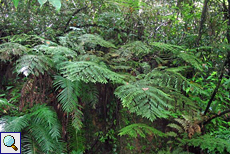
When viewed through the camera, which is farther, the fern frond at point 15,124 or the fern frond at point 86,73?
the fern frond at point 15,124

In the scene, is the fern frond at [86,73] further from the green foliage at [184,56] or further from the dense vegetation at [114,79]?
the green foliage at [184,56]

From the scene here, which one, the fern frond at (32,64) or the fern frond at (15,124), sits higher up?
the fern frond at (32,64)

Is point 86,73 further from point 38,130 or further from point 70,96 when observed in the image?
point 38,130

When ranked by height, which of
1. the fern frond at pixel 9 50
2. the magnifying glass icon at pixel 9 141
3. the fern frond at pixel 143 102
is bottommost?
the magnifying glass icon at pixel 9 141

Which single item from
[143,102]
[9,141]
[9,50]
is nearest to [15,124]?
[9,141]

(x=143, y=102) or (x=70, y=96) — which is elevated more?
(x=143, y=102)

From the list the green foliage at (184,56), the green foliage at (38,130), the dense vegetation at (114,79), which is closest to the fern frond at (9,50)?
the dense vegetation at (114,79)

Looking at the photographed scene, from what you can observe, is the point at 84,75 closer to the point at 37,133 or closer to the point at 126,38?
the point at 37,133

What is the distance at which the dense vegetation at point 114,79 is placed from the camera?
159 cm

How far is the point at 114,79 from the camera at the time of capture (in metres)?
1.43

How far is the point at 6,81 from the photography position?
2852mm

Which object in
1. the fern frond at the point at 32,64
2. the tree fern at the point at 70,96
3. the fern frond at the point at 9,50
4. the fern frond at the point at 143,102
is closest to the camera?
the fern frond at the point at 143,102

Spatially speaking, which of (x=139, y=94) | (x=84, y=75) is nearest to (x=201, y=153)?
(x=139, y=94)

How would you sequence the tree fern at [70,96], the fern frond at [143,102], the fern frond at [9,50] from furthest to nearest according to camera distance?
the fern frond at [9,50] → the tree fern at [70,96] → the fern frond at [143,102]
